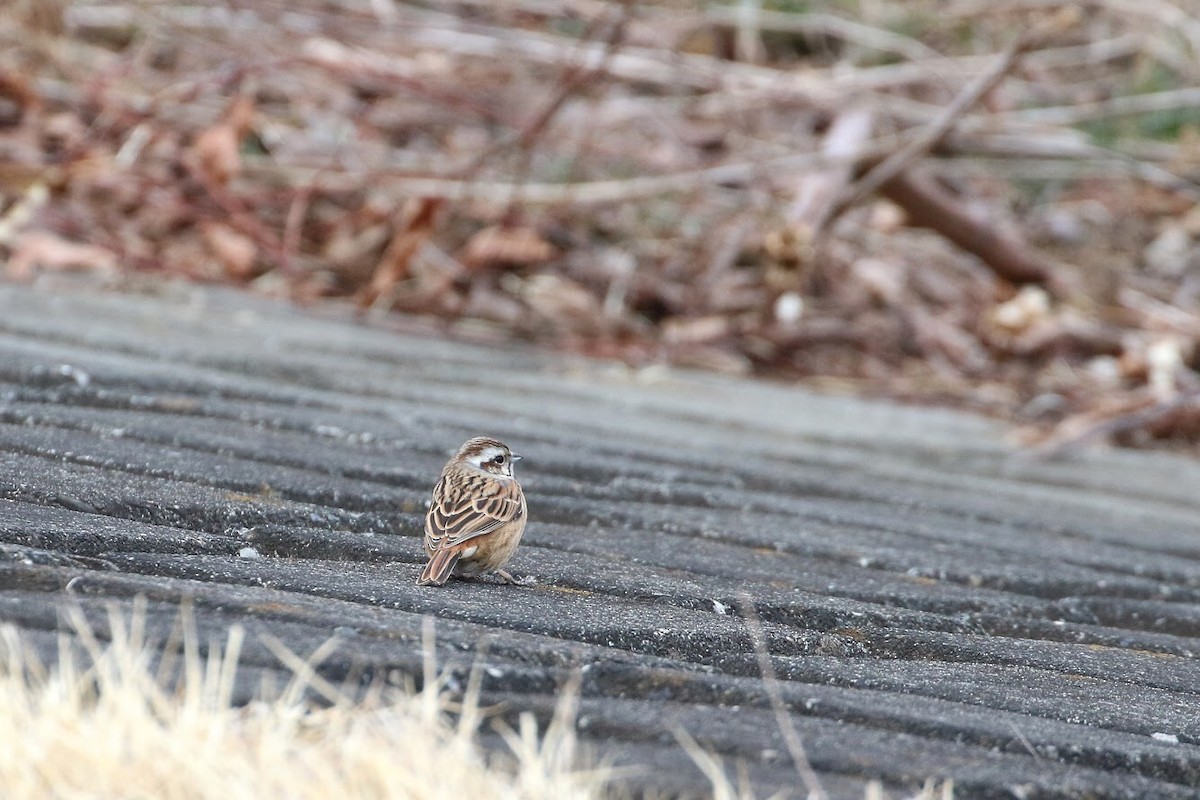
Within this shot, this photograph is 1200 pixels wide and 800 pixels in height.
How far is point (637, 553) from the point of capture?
11.2 feet

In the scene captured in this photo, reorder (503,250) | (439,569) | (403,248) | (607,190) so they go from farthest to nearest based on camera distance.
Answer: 1. (607,190)
2. (503,250)
3. (403,248)
4. (439,569)

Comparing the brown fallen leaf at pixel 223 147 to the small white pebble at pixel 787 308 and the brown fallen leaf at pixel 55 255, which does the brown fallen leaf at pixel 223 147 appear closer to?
the brown fallen leaf at pixel 55 255

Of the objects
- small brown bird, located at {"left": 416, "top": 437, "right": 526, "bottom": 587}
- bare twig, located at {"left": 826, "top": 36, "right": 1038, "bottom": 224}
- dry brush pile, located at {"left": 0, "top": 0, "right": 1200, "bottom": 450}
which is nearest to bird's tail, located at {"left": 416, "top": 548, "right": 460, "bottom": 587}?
small brown bird, located at {"left": 416, "top": 437, "right": 526, "bottom": 587}

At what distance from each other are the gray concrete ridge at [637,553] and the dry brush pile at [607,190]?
142cm

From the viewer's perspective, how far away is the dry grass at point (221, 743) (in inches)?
68.8

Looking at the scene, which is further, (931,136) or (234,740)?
(931,136)

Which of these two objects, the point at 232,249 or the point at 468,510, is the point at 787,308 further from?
the point at 468,510

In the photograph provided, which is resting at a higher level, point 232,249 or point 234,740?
point 232,249

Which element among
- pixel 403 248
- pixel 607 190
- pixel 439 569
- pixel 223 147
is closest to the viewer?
pixel 439 569

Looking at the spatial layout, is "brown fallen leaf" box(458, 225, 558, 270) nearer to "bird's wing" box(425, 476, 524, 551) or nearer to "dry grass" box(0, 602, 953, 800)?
"bird's wing" box(425, 476, 524, 551)

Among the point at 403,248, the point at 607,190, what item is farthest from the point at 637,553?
the point at 607,190

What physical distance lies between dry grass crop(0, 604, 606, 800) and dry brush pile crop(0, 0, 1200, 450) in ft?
14.7

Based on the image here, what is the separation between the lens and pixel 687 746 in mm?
2062

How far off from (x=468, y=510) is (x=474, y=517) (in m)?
0.07
